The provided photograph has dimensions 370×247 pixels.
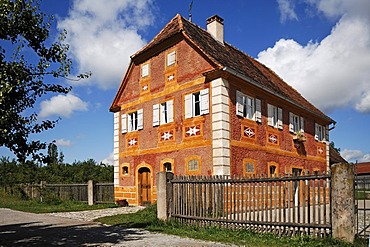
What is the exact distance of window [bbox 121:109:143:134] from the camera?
19.7 m

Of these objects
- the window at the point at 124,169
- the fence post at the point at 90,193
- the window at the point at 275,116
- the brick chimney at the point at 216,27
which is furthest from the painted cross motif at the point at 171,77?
the fence post at the point at 90,193

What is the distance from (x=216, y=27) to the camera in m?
20.2

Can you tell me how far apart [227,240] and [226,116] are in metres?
6.96

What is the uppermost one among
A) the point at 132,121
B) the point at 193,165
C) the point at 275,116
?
the point at 275,116

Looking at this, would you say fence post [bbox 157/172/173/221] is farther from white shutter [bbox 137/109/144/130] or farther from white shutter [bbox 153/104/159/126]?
white shutter [bbox 137/109/144/130]

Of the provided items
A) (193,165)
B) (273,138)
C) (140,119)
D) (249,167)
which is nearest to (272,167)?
(273,138)

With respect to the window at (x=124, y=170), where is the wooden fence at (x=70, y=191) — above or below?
below

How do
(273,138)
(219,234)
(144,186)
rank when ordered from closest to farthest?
(219,234), (273,138), (144,186)

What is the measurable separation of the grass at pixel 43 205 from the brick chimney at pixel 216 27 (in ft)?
35.3

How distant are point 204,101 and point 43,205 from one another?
12.2 m

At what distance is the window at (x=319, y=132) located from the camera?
79.4 ft

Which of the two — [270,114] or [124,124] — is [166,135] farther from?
[270,114]

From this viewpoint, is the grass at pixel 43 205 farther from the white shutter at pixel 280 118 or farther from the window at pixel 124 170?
the white shutter at pixel 280 118

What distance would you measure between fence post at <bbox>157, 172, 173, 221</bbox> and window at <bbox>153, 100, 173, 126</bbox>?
17.7 ft
